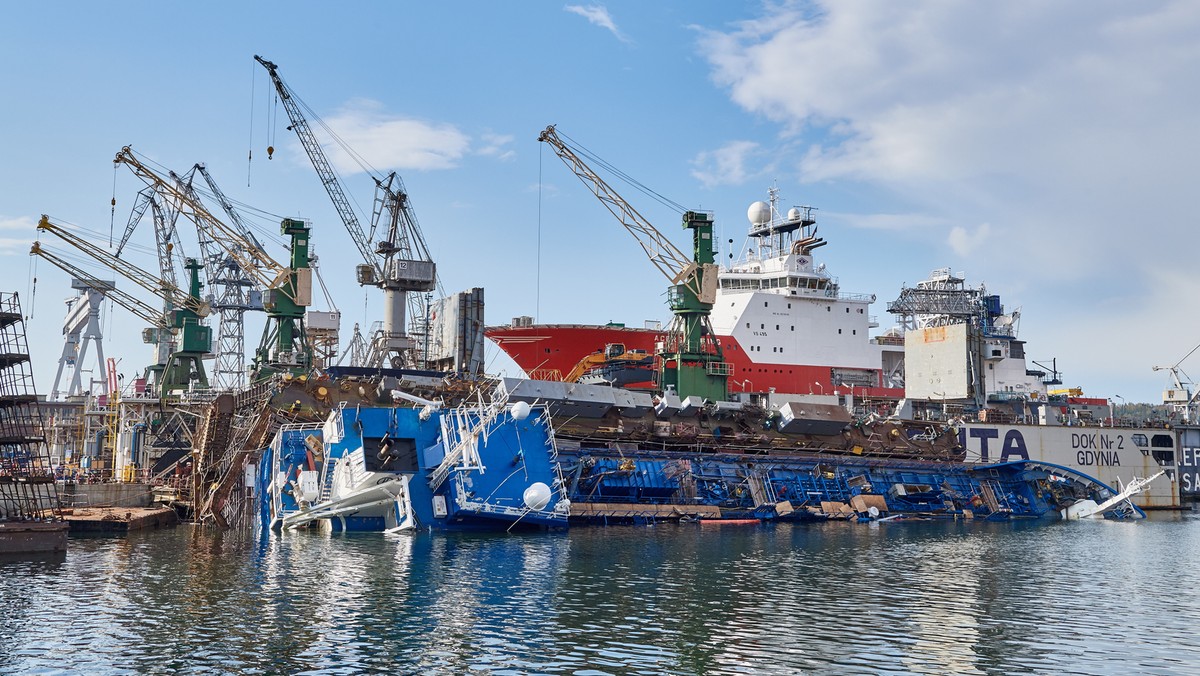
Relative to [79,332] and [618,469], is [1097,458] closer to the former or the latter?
[618,469]

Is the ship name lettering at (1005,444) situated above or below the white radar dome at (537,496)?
above

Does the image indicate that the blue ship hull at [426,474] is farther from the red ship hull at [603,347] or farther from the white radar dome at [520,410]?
the red ship hull at [603,347]

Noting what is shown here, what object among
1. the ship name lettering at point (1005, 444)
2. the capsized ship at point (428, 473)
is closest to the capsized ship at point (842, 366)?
the ship name lettering at point (1005, 444)

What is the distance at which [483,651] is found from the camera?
2077 centimetres

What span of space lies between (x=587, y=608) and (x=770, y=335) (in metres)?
66.4

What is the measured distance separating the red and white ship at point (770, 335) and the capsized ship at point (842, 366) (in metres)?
0.10

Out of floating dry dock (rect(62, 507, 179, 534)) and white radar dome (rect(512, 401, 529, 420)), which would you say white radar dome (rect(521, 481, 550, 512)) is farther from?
floating dry dock (rect(62, 507, 179, 534))

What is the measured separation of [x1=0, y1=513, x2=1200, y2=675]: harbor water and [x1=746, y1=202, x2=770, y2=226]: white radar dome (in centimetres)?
5798

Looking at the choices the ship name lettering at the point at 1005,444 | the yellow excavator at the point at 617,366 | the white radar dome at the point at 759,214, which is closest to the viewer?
the ship name lettering at the point at 1005,444

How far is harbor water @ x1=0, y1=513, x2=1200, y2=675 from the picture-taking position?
20.2 m

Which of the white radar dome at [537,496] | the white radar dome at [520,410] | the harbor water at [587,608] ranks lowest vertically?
the harbor water at [587,608]

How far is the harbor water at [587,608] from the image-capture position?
2016 centimetres

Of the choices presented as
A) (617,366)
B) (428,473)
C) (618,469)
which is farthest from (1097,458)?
(428,473)

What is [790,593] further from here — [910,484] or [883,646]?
[910,484]
